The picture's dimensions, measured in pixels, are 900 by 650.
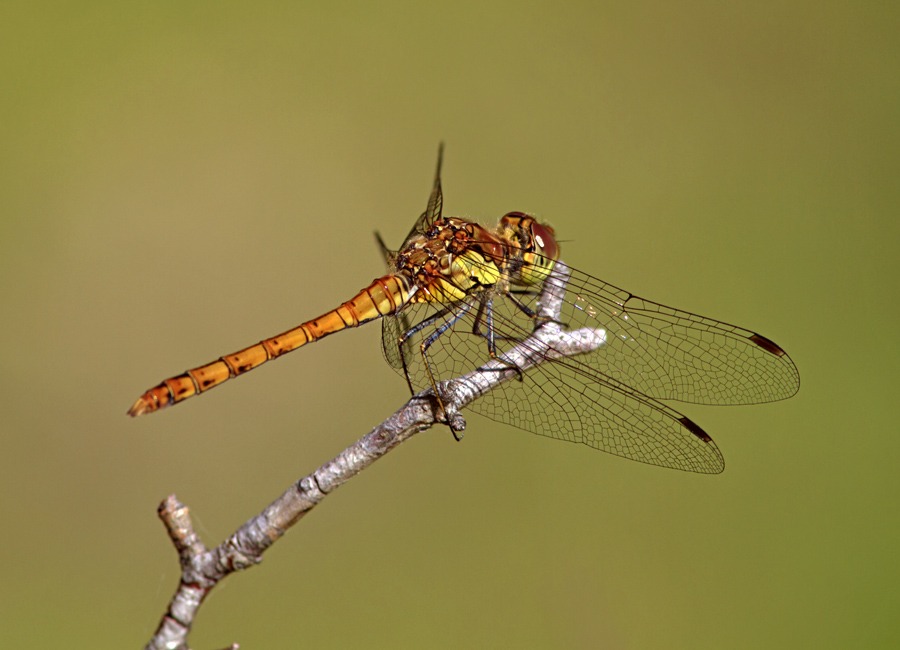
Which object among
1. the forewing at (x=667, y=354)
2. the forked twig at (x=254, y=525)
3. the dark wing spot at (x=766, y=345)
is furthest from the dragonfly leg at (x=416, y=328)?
the dark wing spot at (x=766, y=345)

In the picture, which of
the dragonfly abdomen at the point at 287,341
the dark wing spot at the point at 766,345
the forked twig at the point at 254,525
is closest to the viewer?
the forked twig at the point at 254,525

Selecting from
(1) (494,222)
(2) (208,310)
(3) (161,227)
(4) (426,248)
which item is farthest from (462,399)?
(3) (161,227)

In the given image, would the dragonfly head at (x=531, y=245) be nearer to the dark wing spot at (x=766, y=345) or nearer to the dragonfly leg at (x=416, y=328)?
the dragonfly leg at (x=416, y=328)

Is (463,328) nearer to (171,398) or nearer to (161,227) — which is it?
(171,398)

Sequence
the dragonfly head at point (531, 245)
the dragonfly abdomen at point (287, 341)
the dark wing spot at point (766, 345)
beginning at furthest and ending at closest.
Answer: the dragonfly head at point (531, 245), the dark wing spot at point (766, 345), the dragonfly abdomen at point (287, 341)

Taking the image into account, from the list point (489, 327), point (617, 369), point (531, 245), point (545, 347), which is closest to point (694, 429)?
point (617, 369)

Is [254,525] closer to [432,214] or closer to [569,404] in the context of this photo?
[569,404]
